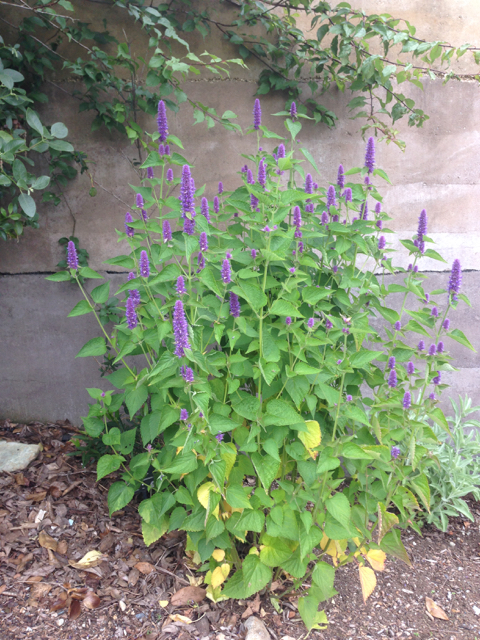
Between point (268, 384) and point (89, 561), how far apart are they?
140cm

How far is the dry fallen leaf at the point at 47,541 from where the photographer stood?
2.23 metres

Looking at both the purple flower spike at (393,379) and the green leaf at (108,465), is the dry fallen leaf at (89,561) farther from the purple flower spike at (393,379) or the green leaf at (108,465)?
the purple flower spike at (393,379)

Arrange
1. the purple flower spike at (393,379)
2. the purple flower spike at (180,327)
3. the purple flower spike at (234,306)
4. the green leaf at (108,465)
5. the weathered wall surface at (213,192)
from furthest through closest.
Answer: the weathered wall surface at (213,192)
the green leaf at (108,465)
the purple flower spike at (393,379)
the purple flower spike at (234,306)
the purple flower spike at (180,327)

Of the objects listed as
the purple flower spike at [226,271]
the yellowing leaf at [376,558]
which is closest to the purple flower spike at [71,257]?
the purple flower spike at [226,271]

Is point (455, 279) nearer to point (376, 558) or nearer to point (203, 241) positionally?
point (203, 241)

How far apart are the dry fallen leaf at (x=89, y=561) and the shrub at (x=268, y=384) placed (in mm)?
386

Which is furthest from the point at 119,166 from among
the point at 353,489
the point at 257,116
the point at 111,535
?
the point at 353,489

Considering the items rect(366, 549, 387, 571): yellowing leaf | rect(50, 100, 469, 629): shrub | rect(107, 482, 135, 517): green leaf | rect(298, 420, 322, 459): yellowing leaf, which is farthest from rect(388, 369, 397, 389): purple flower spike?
rect(107, 482, 135, 517): green leaf

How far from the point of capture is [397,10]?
3.15 m

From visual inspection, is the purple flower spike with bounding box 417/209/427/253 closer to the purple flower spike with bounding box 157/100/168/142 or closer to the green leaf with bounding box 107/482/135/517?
the purple flower spike with bounding box 157/100/168/142

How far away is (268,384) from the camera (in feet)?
5.21

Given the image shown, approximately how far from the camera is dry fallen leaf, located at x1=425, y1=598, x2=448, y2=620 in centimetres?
215

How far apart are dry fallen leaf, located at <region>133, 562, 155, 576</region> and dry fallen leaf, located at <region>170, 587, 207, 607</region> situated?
7.2 inches

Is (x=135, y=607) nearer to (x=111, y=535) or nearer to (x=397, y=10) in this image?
(x=111, y=535)
